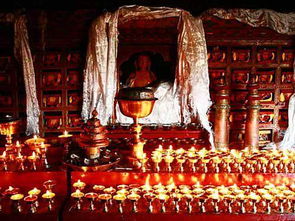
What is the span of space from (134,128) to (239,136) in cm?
308

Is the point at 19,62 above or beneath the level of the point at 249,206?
above

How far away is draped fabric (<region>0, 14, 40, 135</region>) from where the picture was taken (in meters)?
5.14

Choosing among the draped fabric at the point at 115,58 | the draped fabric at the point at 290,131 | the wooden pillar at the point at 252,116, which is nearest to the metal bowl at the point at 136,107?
the draped fabric at the point at 115,58

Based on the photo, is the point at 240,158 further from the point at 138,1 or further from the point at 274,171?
the point at 138,1

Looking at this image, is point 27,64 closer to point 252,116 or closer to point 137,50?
point 137,50

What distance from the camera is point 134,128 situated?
325 centimetres

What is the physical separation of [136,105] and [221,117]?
2.34m

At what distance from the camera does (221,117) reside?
16.6ft

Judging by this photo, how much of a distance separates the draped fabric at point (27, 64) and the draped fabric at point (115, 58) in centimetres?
81

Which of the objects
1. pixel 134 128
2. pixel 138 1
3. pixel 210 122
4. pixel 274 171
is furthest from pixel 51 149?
Answer: pixel 138 1

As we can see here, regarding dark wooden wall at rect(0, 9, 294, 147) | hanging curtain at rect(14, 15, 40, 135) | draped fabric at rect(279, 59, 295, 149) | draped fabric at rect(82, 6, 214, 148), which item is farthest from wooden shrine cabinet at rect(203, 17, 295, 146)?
hanging curtain at rect(14, 15, 40, 135)

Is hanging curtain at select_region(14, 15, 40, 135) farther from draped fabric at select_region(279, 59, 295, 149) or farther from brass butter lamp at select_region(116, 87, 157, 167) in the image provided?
draped fabric at select_region(279, 59, 295, 149)

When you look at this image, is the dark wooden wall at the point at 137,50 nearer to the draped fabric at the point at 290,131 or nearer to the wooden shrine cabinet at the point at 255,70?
the wooden shrine cabinet at the point at 255,70

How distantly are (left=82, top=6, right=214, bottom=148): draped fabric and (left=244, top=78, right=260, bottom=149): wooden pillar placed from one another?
0.60 metres
